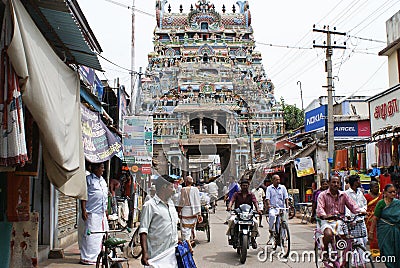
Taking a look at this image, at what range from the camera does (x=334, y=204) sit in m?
6.65

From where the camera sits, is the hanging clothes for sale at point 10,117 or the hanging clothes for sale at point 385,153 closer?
the hanging clothes for sale at point 10,117

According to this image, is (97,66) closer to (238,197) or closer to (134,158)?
(238,197)

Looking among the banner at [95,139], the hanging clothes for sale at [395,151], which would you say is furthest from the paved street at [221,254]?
the hanging clothes for sale at [395,151]

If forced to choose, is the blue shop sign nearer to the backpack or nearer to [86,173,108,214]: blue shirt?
[86,173,108,214]: blue shirt

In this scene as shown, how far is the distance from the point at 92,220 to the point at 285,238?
12.2 feet

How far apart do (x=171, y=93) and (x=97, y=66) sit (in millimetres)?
6511

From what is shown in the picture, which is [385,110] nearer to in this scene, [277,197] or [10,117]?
[277,197]

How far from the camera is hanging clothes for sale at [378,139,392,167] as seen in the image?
10.4m

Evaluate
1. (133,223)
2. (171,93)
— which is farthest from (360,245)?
(133,223)

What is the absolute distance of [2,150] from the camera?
129 inches

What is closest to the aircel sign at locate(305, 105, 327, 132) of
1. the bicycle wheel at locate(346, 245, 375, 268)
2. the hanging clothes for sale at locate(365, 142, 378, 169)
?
the hanging clothes for sale at locate(365, 142, 378, 169)

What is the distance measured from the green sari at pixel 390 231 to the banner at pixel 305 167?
12.5m

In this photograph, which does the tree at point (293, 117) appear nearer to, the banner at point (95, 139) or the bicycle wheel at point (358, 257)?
the banner at point (95, 139)

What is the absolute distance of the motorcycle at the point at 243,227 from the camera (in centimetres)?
823
